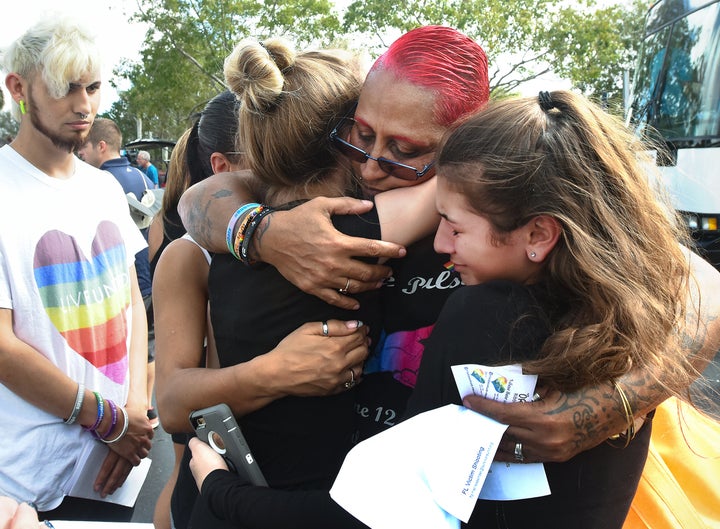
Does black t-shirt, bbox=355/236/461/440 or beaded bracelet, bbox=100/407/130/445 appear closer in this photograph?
black t-shirt, bbox=355/236/461/440

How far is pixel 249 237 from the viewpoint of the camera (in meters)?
1.39

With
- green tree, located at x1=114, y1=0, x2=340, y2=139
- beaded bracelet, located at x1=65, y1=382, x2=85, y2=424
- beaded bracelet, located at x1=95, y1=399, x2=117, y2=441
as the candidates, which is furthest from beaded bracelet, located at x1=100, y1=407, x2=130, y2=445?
green tree, located at x1=114, y1=0, x2=340, y2=139

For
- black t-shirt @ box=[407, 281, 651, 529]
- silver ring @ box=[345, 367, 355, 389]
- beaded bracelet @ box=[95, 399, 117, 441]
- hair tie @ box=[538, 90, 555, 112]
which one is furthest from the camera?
beaded bracelet @ box=[95, 399, 117, 441]

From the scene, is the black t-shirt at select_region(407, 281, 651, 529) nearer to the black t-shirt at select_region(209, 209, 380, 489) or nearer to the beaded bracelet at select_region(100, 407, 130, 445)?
the black t-shirt at select_region(209, 209, 380, 489)

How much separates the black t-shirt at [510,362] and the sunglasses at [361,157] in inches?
A: 15.4

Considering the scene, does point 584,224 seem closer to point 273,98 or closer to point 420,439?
point 420,439

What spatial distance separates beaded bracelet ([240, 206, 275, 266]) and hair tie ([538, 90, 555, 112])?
2.16 feet

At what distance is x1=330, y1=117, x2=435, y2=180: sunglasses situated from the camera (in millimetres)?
1383

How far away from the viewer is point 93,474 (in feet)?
6.87

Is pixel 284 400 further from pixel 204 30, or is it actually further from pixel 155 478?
pixel 204 30

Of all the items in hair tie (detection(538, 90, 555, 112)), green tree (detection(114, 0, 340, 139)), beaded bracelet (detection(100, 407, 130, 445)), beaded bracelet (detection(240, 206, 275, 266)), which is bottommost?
beaded bracelet (detection(100, 407, 130, 445))

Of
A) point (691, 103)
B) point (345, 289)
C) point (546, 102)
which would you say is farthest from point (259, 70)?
point (691, 103)

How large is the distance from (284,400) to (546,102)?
2.94ft

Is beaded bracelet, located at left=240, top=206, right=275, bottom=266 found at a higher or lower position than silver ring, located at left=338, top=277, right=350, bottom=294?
higher
